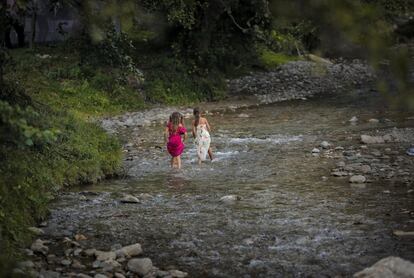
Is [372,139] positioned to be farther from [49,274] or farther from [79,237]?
[49,274]

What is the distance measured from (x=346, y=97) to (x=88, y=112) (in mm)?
12177

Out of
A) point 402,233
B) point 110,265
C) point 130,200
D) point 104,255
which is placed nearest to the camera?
point 110,265

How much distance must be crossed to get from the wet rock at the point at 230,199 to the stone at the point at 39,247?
160 inches

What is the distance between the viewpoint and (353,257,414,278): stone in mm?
6898

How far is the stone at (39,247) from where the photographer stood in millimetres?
8352

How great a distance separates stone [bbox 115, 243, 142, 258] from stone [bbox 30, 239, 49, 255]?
3.25ft

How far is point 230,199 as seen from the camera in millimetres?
11812

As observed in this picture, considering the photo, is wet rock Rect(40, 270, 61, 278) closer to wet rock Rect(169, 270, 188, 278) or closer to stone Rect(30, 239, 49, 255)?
stone Rect(30, 239, 49, 255)

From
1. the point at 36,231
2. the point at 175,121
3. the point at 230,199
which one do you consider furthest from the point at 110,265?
the point at 175,121

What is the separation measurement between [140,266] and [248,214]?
3351 mm

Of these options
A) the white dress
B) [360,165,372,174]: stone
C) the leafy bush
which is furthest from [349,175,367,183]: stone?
the leafy bush

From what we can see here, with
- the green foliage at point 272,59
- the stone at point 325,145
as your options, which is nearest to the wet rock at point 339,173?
the stone at point 325,145

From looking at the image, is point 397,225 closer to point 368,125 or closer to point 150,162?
point 150,162

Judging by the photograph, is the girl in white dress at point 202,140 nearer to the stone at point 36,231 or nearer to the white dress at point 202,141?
the white dress at point 202,141
